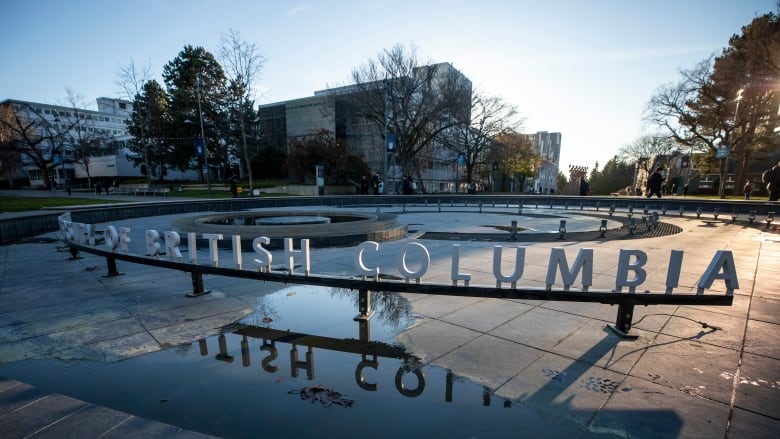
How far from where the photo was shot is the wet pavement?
240 cm

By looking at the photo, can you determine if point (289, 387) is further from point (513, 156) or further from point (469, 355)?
point (513, 156)

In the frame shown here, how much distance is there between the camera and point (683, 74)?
33.8 metres

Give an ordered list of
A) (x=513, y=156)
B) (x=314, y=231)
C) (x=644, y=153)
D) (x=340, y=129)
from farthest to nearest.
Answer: (x=644, y=153), (x=340, y=129), (x=513, y=156), (x=314, y=231)

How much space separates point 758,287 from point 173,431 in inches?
334

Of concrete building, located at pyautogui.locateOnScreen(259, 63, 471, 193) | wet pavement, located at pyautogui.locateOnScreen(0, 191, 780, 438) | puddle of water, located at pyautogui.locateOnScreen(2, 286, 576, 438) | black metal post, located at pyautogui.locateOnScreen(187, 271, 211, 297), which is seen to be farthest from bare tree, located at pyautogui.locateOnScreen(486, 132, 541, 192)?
puddle of water, located at pyautogui.locateOnScreen(2, 286, 576, 438)

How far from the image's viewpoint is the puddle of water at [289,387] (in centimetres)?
242

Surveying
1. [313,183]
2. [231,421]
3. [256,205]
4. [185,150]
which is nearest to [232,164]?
[185,150]

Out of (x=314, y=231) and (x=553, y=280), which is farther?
(x=314, y=231)

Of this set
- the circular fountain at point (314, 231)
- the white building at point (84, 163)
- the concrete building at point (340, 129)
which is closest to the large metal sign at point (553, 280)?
the circular fountain at point (314, 231)

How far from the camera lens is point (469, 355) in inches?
136

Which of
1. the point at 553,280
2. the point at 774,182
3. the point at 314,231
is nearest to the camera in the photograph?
the point at 553,280

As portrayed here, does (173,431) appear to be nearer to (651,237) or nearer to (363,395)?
(363,395)

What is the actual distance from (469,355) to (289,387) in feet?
5.97

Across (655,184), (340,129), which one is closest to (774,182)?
(655,184)
